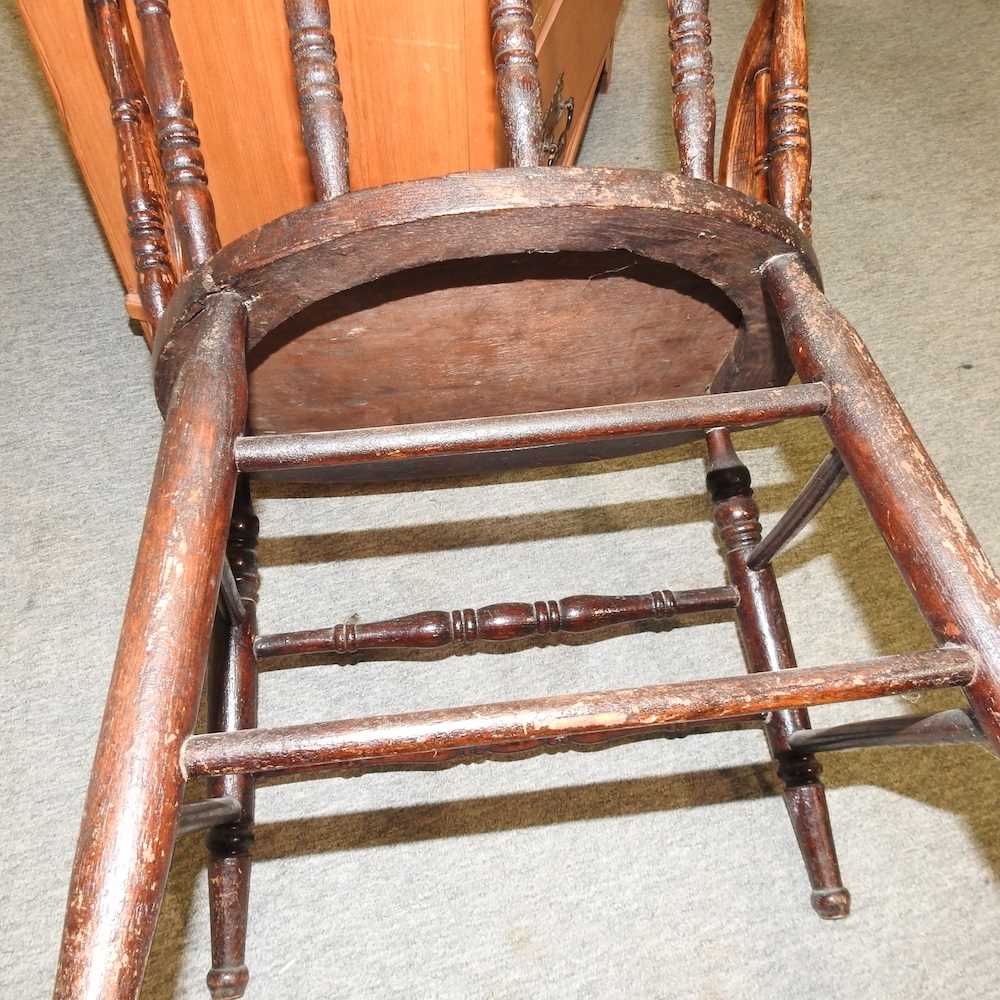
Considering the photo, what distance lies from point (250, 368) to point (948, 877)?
1.04 m

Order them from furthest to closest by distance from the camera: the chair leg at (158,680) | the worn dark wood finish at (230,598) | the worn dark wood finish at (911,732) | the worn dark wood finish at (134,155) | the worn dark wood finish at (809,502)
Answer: the worn dark wood finish at (230,598)
the worn dark wood finish at (134,155)
the worn dark wood finish at (809,502)
the worn dark wood finish at (911,732)
the chair leg at (158,680)

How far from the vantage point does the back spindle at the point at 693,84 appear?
Result: 0.79 meters

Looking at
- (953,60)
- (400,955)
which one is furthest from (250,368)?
(953,60)

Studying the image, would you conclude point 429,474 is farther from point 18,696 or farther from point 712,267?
point 18,696

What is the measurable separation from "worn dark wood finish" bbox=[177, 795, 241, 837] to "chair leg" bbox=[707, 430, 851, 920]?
617 mm

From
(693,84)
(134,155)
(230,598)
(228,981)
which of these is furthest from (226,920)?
(693,84)

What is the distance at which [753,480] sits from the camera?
5.00 ft

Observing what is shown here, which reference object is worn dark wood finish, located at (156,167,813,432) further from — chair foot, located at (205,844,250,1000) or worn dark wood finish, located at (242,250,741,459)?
chair foot, located at (205,844,250,1000)

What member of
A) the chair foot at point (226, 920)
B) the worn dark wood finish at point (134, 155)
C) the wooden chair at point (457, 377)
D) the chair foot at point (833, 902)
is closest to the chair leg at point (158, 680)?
the wooden chair at point (457, 377)

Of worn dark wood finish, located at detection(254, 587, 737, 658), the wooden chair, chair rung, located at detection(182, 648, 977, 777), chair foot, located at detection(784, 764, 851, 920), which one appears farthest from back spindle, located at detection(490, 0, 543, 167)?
chair foot, located at detection(784, 764, 851, 920)

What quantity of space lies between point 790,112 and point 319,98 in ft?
1.35

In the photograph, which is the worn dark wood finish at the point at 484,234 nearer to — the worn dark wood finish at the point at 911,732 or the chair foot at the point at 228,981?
the worn dark wood finish at the point at 911,732

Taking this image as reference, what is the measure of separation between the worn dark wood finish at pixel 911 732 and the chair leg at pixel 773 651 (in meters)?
0.31

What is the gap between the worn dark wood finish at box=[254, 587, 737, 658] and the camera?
1.10 metres
